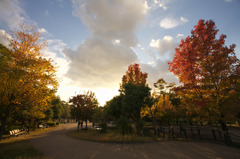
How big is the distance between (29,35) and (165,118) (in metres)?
28.2

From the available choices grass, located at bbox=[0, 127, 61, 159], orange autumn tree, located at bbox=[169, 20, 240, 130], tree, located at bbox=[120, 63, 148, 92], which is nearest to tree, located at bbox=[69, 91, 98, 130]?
tree, located at bbox=[120, 63, 148, 92]

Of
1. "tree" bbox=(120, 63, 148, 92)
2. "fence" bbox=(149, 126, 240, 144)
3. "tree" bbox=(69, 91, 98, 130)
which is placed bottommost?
"fence" bbox=(149, 126, 240, 144)

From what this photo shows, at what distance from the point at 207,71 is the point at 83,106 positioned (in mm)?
19530

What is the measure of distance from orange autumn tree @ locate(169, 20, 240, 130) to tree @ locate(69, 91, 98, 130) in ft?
54.5

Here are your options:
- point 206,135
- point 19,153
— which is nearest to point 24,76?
point 19,153

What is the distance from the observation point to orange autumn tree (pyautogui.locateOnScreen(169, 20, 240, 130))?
29.9ft

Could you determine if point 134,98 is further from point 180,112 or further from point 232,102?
point 180,112

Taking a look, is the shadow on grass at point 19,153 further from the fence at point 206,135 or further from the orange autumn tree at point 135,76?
the orange autumn tree at point 135,76

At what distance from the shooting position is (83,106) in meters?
21.5

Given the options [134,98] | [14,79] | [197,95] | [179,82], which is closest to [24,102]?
[14,79]

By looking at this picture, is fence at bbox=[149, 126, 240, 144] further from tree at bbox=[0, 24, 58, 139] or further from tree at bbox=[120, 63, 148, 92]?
tree at bbox=[0, 24, 58, 139]

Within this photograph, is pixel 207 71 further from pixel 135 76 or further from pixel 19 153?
pixel 19 153

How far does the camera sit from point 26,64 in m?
8.88

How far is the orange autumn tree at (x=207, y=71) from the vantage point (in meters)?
9.10
